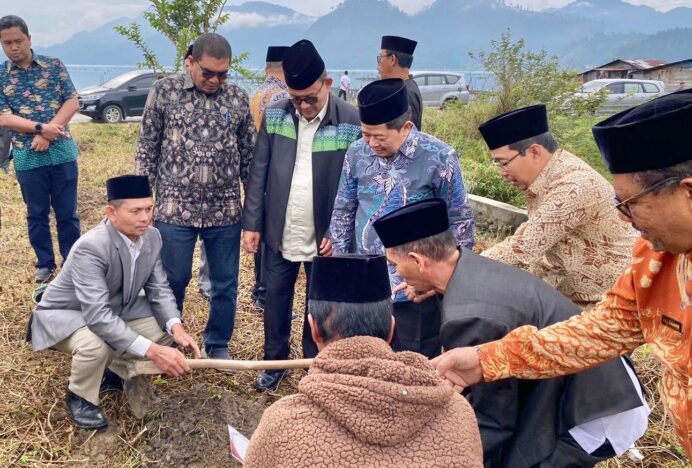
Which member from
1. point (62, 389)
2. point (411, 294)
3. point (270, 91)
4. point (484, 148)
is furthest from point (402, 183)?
point (484, 148)

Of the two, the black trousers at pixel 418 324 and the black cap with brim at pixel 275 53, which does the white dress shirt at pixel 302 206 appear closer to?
the black trousers at pixel 418 324

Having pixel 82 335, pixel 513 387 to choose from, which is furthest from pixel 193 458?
pixel 513 387

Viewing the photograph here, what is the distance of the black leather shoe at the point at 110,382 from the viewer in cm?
330

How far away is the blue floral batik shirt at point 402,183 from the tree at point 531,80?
5.78 metres

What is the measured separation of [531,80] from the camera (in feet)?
28.0

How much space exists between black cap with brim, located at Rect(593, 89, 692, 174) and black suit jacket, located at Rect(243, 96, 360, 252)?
1.98m

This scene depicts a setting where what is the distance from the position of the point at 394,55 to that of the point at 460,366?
11.2 feet

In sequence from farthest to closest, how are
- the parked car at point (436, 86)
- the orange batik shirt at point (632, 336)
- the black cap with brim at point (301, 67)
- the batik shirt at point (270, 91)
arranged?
the parked car at point (436, 86)
the batik shirt at point (270, 91)
the black cap with brim at point (301, 67)
the orange batik shirt at point (632, 336)

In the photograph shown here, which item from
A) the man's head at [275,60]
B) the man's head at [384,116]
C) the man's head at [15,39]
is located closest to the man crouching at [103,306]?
the man's head at [384,116]

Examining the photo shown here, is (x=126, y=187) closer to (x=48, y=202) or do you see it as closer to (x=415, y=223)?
(x=415, y=223)

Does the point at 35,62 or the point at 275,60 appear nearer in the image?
the point at 35,62

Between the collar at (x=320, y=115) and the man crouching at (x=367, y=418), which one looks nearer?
the man crouching at (x=367, y=418)

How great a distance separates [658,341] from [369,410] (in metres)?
0.90

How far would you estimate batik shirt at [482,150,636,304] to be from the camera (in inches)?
101
